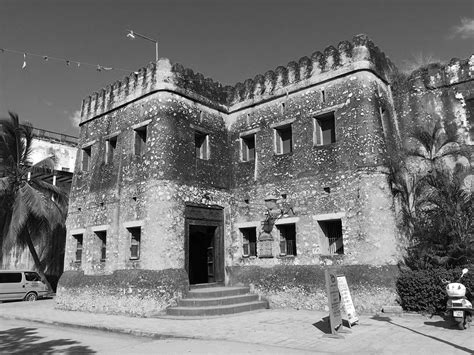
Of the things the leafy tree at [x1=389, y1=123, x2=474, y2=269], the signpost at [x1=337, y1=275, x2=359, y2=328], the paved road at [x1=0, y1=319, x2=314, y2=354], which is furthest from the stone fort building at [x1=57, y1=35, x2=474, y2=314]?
the paved road at [x1=0, y1=319, x2=314, y2=354]

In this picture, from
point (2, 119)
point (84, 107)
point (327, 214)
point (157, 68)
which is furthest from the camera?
point (2, 119)

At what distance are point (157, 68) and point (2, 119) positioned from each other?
40.5 ft

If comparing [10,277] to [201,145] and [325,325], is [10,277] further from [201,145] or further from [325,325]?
[325,325]

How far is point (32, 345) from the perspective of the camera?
9.51 m

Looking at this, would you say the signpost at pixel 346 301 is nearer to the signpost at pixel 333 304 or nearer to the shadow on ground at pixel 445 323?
the signpost at pixel 333 304

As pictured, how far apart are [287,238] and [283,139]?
12.8 ft

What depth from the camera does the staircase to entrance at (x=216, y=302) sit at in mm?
12564

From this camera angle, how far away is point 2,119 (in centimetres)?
2238

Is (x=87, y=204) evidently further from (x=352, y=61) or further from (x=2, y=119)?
(x=352, y=61)

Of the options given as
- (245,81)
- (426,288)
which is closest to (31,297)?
(245,81)

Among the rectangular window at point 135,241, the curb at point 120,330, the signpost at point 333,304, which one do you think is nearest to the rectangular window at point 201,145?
the rectangular window at point 135,241

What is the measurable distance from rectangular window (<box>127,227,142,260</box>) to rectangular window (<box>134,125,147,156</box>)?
2903mm

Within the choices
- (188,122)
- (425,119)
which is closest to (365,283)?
(425,119)

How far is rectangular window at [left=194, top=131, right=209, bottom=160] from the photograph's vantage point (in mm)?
15961
